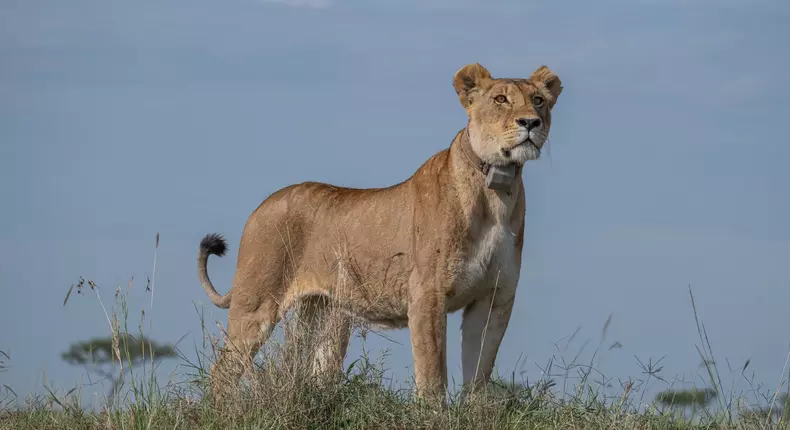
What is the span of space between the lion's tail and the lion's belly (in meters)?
2.45

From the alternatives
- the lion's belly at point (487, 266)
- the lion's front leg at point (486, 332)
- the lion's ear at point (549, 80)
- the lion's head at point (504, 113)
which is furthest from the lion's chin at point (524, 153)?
the lion's front leg at point (486, 332)

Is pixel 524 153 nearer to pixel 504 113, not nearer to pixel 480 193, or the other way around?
pixel 504 113

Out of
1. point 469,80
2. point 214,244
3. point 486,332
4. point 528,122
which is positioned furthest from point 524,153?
point 214,244

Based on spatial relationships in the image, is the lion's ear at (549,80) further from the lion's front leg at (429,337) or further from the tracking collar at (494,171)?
the lion's front leg at (429,337)

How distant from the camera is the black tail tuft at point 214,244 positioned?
8.94m

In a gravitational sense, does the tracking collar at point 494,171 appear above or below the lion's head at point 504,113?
below

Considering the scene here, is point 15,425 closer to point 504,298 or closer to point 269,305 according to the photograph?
point 269,305

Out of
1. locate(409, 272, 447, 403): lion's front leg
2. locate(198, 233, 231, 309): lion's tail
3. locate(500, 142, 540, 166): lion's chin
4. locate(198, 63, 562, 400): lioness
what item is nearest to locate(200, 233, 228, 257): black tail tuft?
locate(198, 233, 231, 309): lion's tail

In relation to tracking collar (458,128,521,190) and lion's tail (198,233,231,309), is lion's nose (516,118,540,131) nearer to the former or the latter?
tracking collar (458,128,521,190)

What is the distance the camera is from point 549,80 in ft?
25.0

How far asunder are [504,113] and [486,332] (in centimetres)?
153

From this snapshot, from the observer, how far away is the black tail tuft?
29.3 ft

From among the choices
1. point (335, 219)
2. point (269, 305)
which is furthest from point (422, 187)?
point (269, 305)

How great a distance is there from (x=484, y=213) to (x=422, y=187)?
0.59m
